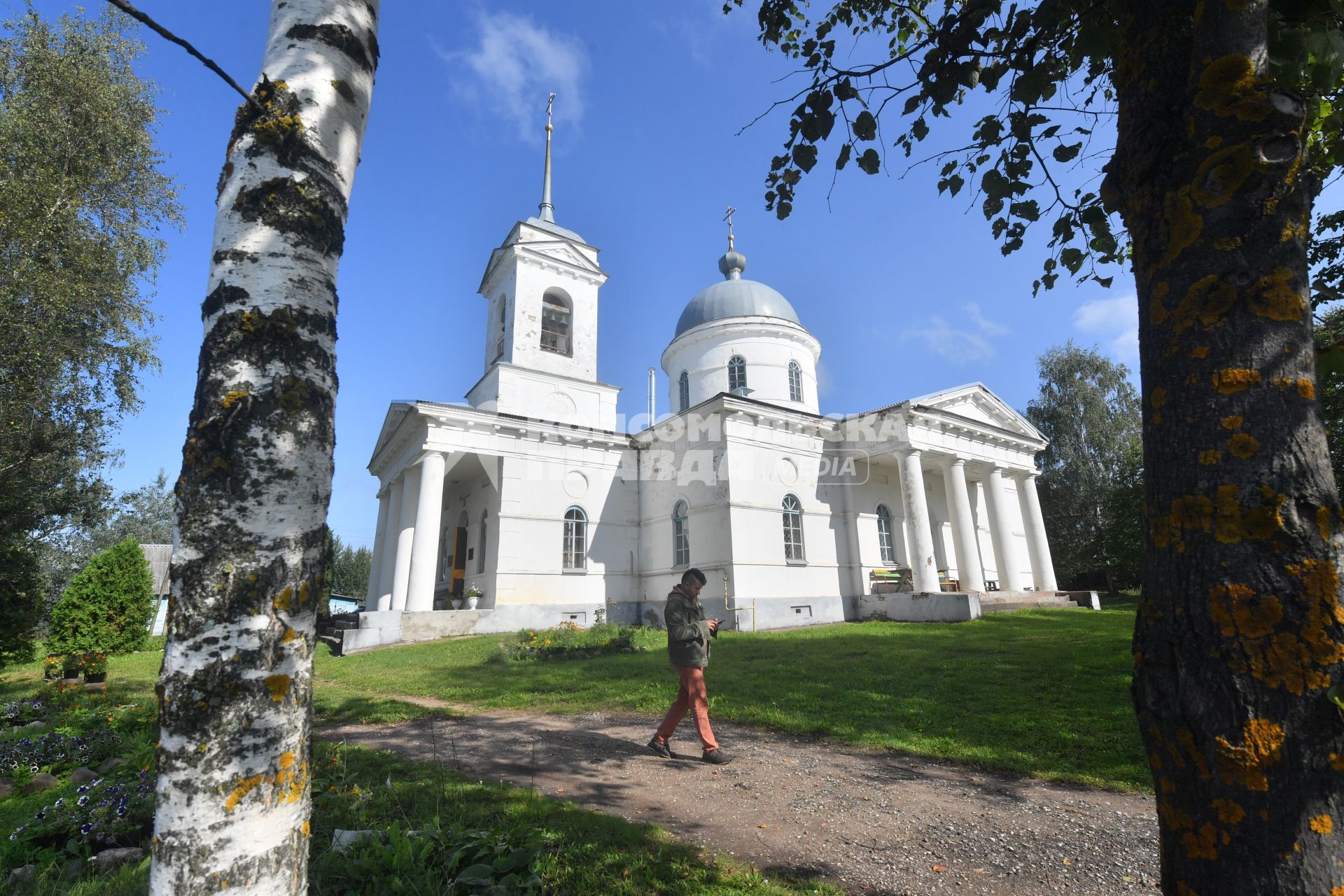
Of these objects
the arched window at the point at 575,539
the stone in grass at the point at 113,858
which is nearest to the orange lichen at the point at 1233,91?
the stone in grass at the point at 113,858

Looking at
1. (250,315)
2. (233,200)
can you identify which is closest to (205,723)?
(250,315)

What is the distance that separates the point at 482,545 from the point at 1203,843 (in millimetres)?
22490

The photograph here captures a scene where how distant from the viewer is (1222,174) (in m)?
1.66

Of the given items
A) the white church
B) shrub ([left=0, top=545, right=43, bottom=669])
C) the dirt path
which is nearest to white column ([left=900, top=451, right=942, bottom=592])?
the white church

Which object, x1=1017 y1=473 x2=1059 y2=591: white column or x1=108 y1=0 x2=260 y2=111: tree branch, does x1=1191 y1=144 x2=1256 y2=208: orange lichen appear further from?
x1=1017 y1=473 x2=1059 y2=591: white column

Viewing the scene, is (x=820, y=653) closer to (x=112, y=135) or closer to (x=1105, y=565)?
(x=112, y=135)

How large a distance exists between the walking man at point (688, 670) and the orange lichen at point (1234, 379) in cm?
→ 469

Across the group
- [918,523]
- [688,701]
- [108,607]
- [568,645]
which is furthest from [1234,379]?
[108,607]

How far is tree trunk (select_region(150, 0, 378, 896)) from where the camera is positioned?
164cm

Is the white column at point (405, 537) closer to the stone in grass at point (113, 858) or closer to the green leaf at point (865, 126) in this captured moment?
the stone in grass at point (113, 858)

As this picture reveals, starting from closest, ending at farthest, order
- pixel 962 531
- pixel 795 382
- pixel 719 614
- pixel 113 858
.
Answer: pixel 113 858 < pixel 719 614 < pixel 962 531 < pixel 795 382

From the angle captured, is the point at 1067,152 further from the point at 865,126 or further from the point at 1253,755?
the point at 1253,755

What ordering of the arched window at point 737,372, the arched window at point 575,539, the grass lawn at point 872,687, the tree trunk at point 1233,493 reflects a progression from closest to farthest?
the tree trunk at point 1233,493, the grass lawn at point 872,687, the arched window at point 575,539, the arched window at point 737,372

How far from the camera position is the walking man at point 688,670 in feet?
19.2
